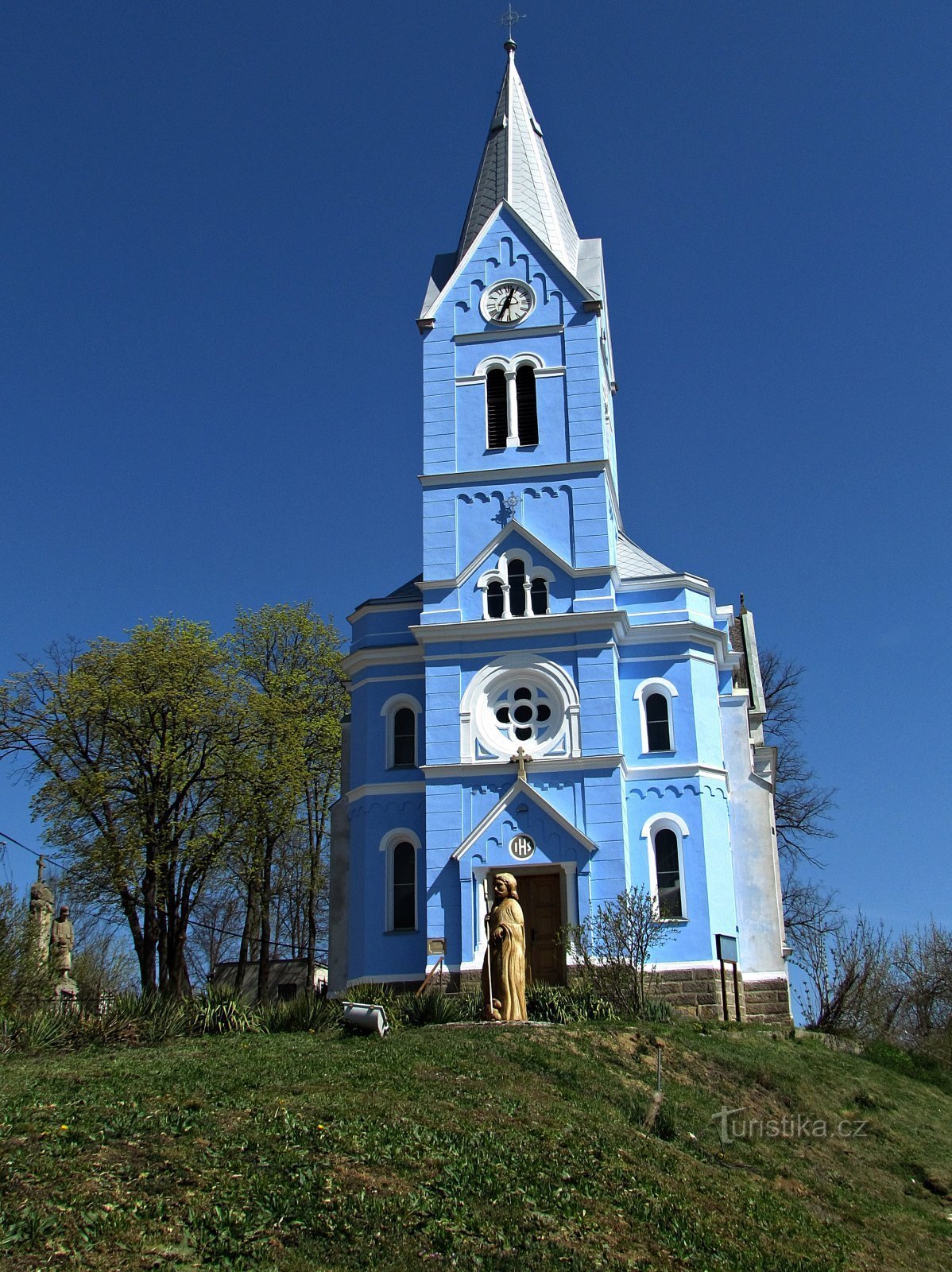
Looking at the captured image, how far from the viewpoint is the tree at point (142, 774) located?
3294cm

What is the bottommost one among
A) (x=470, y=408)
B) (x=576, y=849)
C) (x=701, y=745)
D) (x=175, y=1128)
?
(x=175, y=1128)

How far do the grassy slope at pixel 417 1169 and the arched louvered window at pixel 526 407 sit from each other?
16734mm

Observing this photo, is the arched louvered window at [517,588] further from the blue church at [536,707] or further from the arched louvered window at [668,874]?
the arched louvered window at [668,874]

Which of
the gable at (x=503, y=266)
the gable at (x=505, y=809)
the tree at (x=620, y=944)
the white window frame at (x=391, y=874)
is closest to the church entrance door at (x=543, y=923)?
the tree at (x=620, y=944)

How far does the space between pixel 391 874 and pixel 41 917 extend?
927 cm

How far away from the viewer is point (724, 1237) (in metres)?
12.2

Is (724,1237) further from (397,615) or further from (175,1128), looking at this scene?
(397,615)

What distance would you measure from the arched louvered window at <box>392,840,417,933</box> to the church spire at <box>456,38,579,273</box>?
1498 cm

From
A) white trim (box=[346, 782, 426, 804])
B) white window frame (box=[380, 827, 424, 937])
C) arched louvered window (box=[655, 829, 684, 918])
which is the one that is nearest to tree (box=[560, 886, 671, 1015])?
arched louvered window (box=[655, 829, 684, 918])

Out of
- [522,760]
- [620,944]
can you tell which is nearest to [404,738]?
[522,760]

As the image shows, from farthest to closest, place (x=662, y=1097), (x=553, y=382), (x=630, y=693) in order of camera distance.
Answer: (x=553, y=382)
(x=630, y=693)
(x=662, y=1097)

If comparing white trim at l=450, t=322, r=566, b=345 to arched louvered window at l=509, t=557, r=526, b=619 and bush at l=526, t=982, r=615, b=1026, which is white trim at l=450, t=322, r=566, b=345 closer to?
arched louvered window at l=509, t=557, r=526, b=619

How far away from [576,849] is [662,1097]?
11.1 meters

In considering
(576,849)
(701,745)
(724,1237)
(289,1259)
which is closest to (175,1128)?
(289,1259)
